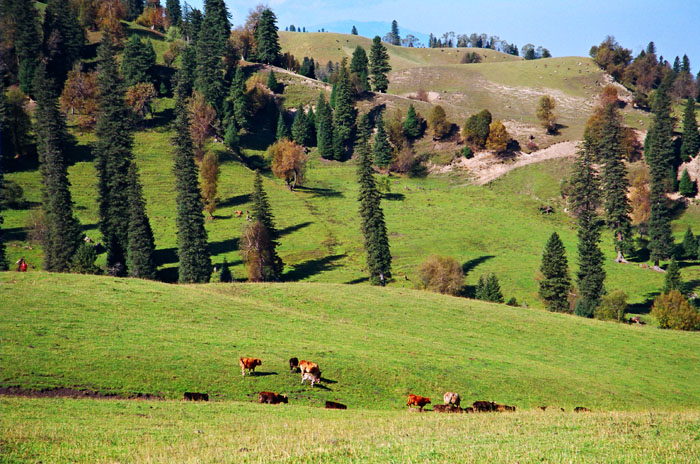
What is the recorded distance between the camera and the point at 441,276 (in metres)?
82.2

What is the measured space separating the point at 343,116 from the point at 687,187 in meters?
98.3

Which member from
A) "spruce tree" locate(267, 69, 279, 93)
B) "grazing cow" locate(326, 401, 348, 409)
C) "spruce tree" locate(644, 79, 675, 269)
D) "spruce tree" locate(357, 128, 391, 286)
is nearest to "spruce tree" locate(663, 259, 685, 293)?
"spruce tree" locate(644, 79, 675, 269)

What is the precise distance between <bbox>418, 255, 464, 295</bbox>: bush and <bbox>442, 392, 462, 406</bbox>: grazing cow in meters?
50.5

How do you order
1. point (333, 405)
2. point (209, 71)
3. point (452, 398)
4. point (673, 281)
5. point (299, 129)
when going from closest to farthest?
point (333, 405) → point (452, 398) → point (673, 281) → point (209, 71) → point (299, 129)

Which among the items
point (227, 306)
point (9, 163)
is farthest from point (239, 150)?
point (227, 306)

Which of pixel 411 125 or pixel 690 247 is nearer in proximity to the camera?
pixel 690 247

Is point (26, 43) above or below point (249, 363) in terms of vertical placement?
above

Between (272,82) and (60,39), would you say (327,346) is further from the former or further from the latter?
(60,39)

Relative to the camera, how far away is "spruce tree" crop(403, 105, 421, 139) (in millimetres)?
167375

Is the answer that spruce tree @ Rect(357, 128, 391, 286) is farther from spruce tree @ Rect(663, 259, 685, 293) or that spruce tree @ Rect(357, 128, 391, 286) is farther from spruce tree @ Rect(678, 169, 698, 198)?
spruce tree @ Rect(678, 169, 698, 198)

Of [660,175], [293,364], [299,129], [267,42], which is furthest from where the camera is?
[267,42]

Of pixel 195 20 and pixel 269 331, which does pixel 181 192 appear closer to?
pixel 269 331

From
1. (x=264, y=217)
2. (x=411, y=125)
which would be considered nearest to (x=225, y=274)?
(x=264, y=217)

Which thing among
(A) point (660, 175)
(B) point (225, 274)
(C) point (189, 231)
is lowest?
(B) point (225, 274)
